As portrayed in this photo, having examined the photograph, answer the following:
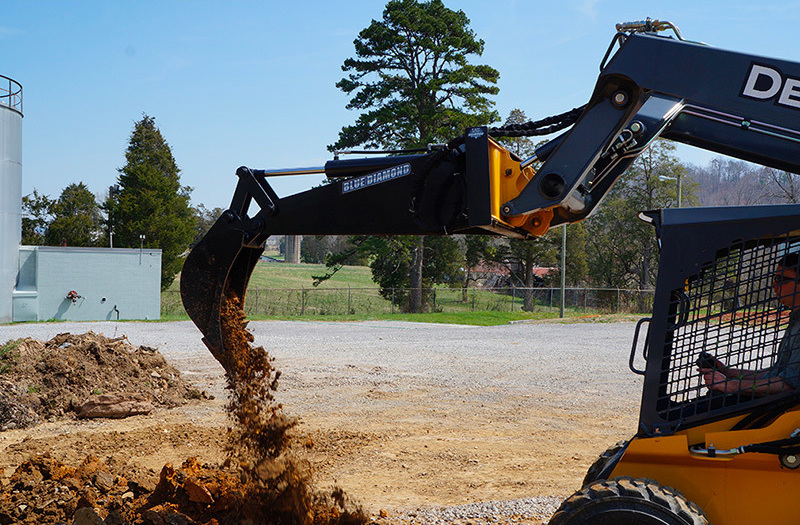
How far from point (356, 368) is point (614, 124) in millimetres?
11030

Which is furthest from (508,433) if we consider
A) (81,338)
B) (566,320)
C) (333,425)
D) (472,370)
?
(566,320)

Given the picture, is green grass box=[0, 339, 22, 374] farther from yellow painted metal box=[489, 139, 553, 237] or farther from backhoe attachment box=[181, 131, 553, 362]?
yellow painted metal box=[489, 139, 553, 237]

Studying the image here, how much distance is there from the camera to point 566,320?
31578 millimetres

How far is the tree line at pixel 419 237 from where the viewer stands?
36.4m

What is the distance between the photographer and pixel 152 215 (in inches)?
1836

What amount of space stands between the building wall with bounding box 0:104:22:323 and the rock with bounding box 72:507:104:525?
25.7m

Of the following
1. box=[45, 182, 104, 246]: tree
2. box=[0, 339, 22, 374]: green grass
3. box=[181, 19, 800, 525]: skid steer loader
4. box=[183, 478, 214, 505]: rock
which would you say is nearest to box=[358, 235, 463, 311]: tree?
box=[45, 182, 104, 246]: tree

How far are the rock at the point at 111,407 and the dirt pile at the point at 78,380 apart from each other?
0.04 feet

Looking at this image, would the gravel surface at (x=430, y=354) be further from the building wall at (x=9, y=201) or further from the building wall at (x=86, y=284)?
the building wall at (x=86, y=284)

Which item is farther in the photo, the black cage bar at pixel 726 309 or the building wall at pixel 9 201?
the building wall at pixel 9 201

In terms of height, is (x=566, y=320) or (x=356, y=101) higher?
(x=356, y=101)

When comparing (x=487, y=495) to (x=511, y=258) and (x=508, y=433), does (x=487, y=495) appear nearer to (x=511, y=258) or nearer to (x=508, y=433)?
(x=508, y=433)

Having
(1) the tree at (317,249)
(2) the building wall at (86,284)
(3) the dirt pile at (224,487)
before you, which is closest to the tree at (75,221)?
(2) the building wall at (86,284)

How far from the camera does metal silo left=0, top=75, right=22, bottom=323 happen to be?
27.3 meters
